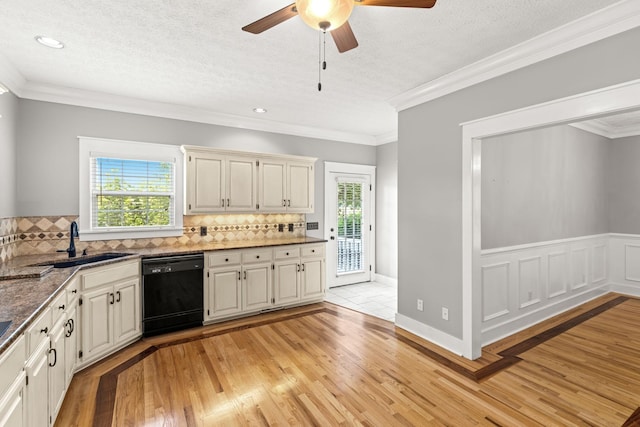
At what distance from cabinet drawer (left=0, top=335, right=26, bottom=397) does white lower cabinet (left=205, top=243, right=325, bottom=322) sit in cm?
225

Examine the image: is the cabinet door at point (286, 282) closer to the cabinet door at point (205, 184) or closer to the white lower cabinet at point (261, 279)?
the white lower cabinet at point (261, 279)

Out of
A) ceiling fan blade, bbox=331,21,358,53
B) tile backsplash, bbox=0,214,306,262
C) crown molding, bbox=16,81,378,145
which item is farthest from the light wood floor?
crown molding, bbox=16,81,378,145

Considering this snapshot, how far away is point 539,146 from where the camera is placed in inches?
153

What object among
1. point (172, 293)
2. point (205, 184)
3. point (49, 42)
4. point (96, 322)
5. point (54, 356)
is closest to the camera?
point (54, 356)

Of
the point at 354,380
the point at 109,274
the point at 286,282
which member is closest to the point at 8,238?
the point at 109,274

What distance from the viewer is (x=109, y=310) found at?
9.55ft

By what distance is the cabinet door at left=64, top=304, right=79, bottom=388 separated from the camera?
89.0 inches

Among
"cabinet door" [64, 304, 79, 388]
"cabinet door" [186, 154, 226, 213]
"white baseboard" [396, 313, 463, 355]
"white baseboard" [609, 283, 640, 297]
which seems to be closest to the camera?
"cabinet door" [64, 304, 79, 388]

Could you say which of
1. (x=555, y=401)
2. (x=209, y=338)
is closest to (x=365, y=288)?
(x=209, y=338)

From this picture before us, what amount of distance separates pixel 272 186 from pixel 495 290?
3.14 m

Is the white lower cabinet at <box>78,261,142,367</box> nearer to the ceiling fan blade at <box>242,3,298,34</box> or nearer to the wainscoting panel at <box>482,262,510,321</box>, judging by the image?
the ceiling fan blade at <box>242,3,298,34</box>

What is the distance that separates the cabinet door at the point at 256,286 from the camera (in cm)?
395

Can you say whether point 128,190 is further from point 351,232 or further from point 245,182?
point 351,232

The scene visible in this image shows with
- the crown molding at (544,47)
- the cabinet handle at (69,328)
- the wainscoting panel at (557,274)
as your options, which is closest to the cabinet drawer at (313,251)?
the crown molding at (544,47)
